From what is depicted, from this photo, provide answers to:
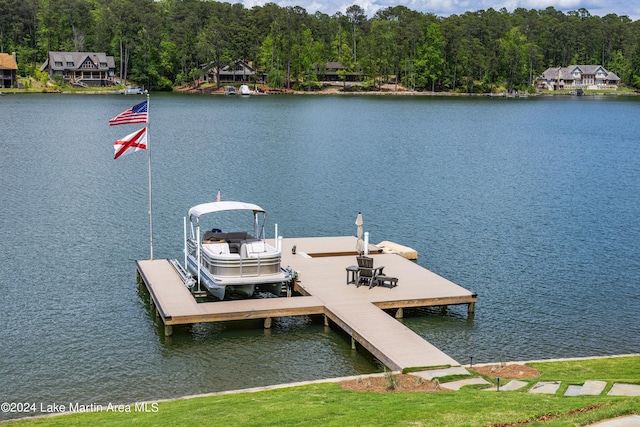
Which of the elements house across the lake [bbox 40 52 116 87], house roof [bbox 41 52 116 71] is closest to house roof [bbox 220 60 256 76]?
house across the lake [bbox 40 52 116 87]

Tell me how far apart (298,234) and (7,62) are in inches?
5263

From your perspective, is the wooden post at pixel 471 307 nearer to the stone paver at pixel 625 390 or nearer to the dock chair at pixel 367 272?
the dock chair at pixel 367 272

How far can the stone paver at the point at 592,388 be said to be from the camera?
631 inches

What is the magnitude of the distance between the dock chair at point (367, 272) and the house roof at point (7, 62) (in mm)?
141316

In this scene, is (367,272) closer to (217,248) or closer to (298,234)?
(217,248)

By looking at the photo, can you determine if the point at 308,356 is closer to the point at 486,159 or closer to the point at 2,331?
the point at 2,331

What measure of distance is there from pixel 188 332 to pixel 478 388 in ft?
32.8

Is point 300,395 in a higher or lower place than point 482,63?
lower

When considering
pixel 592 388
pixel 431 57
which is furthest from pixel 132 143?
pixel 431 57

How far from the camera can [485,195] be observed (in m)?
48.7

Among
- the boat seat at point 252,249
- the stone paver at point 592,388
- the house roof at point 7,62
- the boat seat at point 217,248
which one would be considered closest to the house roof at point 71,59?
the house roof at point 7,62

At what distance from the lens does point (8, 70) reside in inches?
5989

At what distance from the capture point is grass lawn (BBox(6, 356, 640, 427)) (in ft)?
45.0

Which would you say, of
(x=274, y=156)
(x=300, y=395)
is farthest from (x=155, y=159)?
(x=300, y=395)
